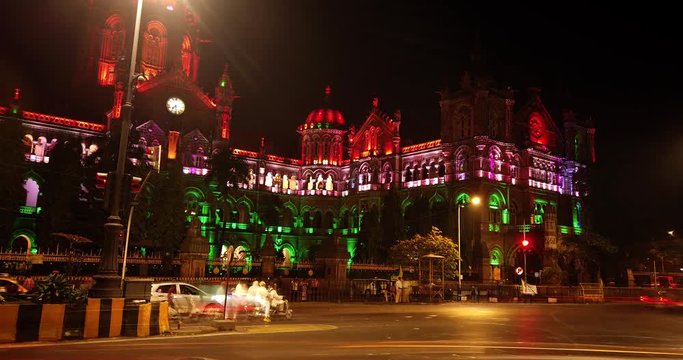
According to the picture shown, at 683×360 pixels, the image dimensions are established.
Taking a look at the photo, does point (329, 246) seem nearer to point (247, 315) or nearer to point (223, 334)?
point (247, 315)

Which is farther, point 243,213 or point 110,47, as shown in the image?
point 243,213

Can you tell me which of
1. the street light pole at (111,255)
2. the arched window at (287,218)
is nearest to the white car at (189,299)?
the street light pole at (111,255)

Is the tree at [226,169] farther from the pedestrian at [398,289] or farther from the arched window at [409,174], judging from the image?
the pedestrian at [398,289]

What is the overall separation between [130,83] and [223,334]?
753 cm

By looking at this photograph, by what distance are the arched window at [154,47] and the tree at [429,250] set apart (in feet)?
128

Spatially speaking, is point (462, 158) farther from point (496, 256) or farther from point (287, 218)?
point (287, 218)

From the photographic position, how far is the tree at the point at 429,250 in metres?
44.0

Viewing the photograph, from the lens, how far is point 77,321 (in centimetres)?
1426

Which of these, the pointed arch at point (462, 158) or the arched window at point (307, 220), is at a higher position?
the pointed arch at point (462, 158)

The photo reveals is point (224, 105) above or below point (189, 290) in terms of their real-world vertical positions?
above

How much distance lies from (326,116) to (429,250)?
36.8 m

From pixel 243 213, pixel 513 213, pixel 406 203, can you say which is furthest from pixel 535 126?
pixel 243 213

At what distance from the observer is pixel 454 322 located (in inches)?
827

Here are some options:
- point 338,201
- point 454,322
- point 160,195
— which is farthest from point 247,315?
point 338,201
